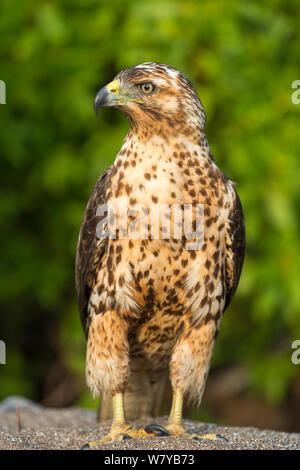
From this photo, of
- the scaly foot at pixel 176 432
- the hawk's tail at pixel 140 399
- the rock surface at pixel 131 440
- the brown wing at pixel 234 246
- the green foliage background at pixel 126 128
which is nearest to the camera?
the rock surface at pixel 131 440

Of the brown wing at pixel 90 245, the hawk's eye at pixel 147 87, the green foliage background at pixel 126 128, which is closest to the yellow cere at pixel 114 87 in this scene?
the hawk's eye at pixel 147 87

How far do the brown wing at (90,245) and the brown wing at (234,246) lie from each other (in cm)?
73

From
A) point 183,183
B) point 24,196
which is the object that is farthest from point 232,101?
point 183,183

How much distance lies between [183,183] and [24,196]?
12.3 ft

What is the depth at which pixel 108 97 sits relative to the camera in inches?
161

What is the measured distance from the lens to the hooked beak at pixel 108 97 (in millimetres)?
4082

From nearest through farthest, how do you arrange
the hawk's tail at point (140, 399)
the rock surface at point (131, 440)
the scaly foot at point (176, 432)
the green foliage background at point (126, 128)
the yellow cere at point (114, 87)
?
1. the rock surface at point (131, 440)
2. the yellow cere at point (114, 87)
3. the scaly foot at point (176, 432)
4. the hawk's tail at point (140, 399)
5. the green foliage background at point (126, 128)

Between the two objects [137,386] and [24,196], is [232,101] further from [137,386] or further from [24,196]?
[137,386]

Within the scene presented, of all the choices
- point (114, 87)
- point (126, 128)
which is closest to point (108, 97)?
point (114, 87)

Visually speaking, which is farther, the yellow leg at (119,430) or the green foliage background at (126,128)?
the green foliage background at (126,128)

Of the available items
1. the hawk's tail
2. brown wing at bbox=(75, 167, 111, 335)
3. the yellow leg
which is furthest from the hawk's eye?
the hawk's tail

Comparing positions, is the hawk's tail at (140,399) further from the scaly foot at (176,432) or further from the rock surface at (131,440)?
the scaly foot at (176,432)

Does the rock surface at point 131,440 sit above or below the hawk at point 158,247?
below

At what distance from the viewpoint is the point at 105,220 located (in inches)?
167
